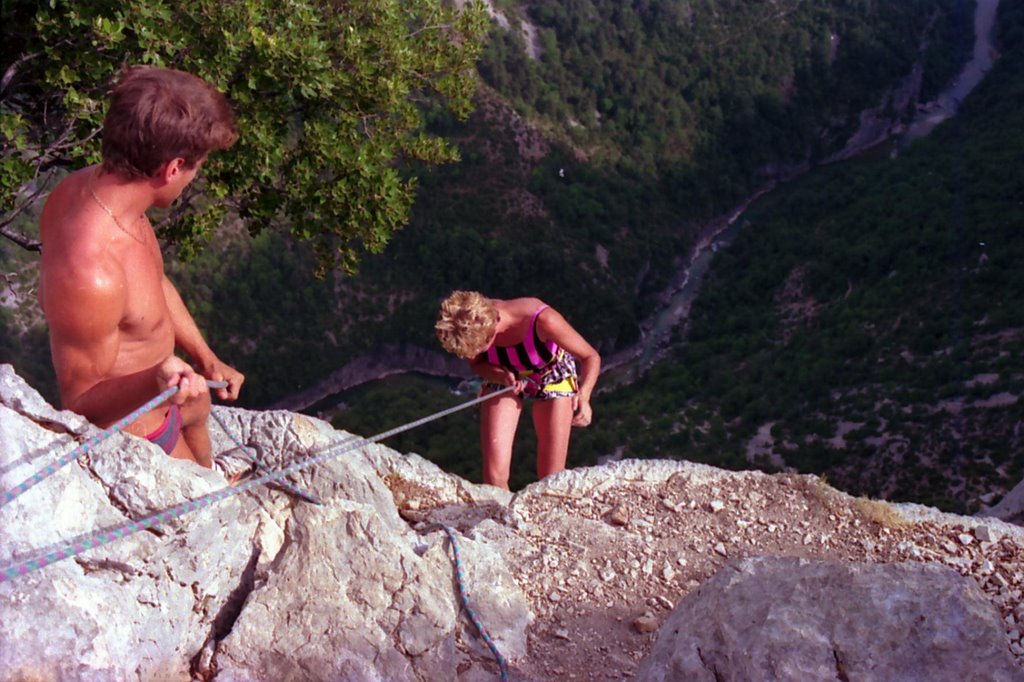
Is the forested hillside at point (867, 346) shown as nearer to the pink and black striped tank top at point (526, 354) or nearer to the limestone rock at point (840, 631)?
the pink and black striped tank top at point (526, 354)

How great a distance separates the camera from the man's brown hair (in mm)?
2492

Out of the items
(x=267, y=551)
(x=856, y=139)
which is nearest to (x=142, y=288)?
(x=267, y=551)

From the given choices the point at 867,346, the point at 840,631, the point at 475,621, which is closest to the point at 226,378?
the point at 475,621

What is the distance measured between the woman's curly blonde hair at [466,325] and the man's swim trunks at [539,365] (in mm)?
340

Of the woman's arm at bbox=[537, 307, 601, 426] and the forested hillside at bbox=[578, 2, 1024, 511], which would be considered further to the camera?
the forested hillside at bbox=[578, 2, 1024, 511]

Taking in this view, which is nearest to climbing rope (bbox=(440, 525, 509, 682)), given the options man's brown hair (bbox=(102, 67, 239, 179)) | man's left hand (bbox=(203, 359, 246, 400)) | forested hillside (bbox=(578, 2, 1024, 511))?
man's left hand (bbox=(203, 359, 246, 400))

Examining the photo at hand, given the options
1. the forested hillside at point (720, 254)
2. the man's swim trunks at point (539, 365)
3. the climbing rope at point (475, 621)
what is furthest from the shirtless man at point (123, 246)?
the forested hillside at point (720, 254)

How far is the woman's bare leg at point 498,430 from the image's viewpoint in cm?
512

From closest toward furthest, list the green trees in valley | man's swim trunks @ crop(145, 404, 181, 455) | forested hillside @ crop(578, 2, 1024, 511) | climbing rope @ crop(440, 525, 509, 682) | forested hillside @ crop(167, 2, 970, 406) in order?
man's swim trunks @ crop(145, 404, 181, 455) < climbing rope @ crop(440, 525, 509, 682) < the green trees in valley < forested hillside @ crop(578, 2, 1024, 511) < forested hillside @ crop(167, 2, 970, 406)

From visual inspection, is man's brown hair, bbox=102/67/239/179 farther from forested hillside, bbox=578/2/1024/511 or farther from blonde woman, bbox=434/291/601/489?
forested hillside, bbox=578/2/1024/511

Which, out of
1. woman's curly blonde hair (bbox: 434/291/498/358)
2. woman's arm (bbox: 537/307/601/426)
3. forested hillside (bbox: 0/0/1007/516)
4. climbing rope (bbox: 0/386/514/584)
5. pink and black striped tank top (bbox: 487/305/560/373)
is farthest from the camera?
forested hillside (bbox: 0/0/1007/516)

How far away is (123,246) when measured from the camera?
265cm

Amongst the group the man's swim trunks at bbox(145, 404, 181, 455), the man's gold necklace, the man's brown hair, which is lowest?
the man's swim trunks at bbox(145, 404, 181, 455)

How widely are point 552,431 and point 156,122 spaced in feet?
10.3
